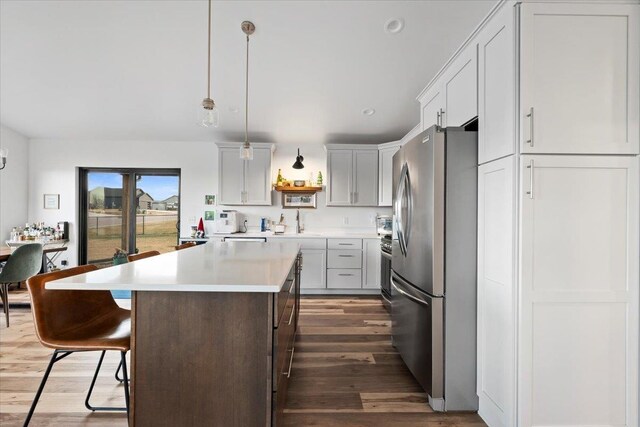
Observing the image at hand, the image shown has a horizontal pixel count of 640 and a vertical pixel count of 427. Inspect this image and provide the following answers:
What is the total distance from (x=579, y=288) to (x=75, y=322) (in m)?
2.53

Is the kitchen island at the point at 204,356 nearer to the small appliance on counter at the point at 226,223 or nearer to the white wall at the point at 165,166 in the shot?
the small appliance on counter at the point at 226,223

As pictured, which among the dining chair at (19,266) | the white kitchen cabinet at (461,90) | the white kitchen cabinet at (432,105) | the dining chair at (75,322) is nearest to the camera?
the dining chair at (75,322)

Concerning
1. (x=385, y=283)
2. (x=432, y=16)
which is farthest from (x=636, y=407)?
(x=432, y=16)

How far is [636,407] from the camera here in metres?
1.42

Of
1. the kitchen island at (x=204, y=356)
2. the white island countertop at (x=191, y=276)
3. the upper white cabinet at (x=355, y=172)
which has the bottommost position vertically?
the kitchen island at (x=204, y=356)

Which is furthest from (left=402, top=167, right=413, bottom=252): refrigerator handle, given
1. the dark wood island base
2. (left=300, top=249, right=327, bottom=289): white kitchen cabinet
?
(left=300, top=249, right=327, bottom=289): white kitchen cabinet

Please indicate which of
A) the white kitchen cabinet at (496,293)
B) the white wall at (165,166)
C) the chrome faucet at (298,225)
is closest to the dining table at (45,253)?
the white wall at (165,166)

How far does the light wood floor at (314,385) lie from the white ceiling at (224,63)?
2.66 m

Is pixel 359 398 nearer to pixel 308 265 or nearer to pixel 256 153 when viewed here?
pixel 308 265

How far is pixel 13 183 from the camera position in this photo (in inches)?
171

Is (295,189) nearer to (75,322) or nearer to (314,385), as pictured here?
(314,385)

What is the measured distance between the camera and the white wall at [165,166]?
4.58 metres

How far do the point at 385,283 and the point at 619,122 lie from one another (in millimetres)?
2814

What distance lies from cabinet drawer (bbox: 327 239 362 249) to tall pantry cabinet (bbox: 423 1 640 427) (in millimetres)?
2791
